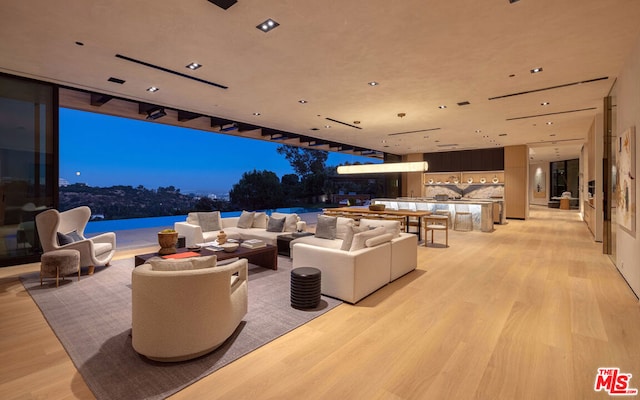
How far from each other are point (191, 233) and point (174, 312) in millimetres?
3905

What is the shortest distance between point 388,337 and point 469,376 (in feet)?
2.44

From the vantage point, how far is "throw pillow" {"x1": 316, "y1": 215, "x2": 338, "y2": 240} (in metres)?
5.53

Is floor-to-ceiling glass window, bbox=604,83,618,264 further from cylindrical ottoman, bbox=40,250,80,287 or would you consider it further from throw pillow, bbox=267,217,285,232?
cylindrical ottoman, bbox=40,250,80,287

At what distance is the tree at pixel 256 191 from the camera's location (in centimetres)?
1722

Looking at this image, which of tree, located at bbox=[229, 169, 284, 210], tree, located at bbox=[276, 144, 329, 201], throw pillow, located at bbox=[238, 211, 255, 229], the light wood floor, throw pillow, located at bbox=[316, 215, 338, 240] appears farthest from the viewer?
tree, located at bbox=[276, 144, 329, 201]

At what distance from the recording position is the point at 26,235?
5.44 meters

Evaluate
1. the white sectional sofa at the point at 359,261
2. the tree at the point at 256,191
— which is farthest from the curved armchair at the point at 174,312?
the tree at the point at 256,191

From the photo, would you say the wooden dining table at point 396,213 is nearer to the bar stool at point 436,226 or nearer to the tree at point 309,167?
the bar stool at point 436,226

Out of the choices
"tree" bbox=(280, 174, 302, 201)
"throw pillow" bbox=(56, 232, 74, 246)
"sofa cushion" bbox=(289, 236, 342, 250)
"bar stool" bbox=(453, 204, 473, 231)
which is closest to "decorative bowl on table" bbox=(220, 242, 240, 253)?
"sofa cushion" bbox=(289, 236, 342, 250)

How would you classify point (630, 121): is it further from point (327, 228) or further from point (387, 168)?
point (387, 168)

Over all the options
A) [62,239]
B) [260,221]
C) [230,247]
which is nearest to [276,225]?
[260,221]

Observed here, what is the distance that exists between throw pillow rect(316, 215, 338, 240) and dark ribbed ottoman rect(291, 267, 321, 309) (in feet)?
6.78

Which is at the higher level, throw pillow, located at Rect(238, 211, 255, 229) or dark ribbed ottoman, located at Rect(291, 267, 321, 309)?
Answer: throw pillow, located at Rect(238, 211, 255, 229)

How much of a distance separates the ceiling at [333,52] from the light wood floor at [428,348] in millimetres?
3205
